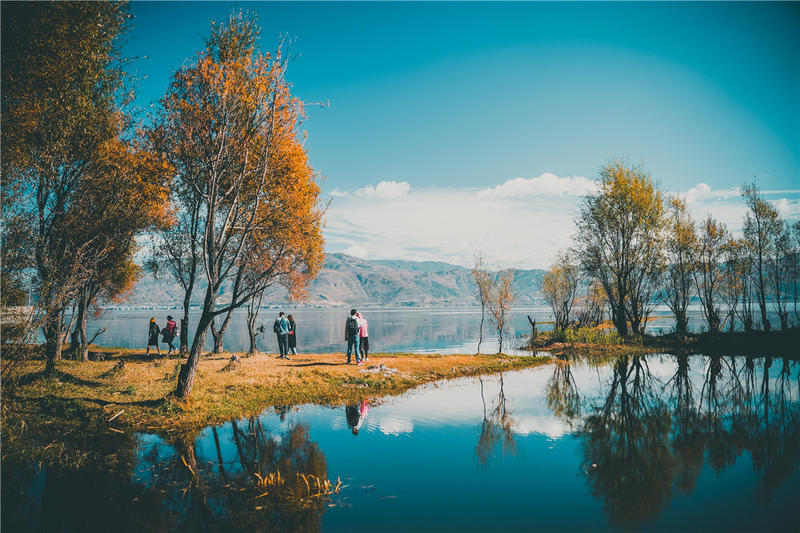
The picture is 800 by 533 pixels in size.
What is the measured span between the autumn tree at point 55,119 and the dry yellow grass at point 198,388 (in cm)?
295

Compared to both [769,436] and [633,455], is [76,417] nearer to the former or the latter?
[633,455]

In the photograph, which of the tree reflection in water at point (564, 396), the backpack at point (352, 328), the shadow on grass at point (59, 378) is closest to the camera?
the tree reflection in water at point (564, 396)

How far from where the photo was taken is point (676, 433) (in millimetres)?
13820

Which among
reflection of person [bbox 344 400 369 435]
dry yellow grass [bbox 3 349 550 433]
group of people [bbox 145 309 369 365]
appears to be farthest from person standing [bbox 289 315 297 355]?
reflection of person [bbox 344 400 369 435]

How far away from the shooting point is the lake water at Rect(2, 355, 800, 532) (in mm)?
8273

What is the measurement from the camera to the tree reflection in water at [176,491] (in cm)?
795

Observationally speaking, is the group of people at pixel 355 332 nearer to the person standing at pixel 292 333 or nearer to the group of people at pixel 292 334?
the group of people at pixel 292 334

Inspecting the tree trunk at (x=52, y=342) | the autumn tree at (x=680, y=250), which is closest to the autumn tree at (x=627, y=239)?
the autumn tree at (x=680, y=250)

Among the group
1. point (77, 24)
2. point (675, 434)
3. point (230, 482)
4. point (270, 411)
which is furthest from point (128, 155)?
point (675, 434)

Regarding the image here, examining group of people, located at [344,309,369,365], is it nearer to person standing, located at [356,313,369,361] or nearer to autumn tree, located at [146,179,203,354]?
person standing, located at [356,313,369,361]

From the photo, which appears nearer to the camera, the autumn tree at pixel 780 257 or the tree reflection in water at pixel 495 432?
the tree reflection in water at pixel 495 432

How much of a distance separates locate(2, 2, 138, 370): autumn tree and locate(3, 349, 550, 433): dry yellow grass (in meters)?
2.95

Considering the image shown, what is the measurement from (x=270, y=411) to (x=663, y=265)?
142ft

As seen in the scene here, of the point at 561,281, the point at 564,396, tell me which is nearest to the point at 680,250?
the point at 561,281
